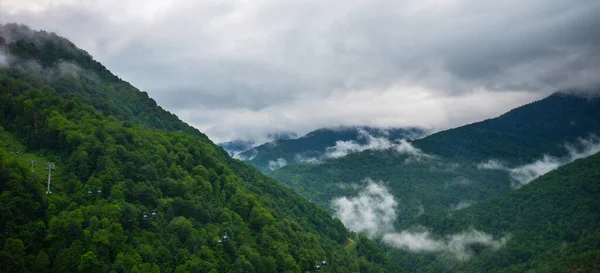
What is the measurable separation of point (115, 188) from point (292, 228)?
5597 cm

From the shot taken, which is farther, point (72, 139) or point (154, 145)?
point (154, 145)

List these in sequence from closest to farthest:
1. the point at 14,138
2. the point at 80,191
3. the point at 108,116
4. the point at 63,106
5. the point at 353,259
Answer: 1. the point at 80,191
2. the point at 14,138
3. the point at 63,106
4. the point at 108,116
5. the point at 353,259

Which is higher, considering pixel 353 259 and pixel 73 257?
pixel 73 257

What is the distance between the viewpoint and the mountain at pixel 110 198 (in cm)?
7738

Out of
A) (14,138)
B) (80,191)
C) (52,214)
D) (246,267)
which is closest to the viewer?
(52,214)

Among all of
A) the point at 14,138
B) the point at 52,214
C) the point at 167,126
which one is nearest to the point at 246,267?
the point at 52,214

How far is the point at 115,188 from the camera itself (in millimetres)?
93000

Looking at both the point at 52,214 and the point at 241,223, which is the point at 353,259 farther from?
the point at 52,214

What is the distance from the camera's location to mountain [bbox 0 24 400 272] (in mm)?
77375

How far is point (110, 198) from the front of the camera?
3563 inches

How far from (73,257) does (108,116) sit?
216ft

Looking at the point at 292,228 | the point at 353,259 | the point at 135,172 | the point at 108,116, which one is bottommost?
the point at 353,259

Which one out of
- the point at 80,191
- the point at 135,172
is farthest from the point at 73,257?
the point at 135,172

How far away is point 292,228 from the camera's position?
13262 cm
